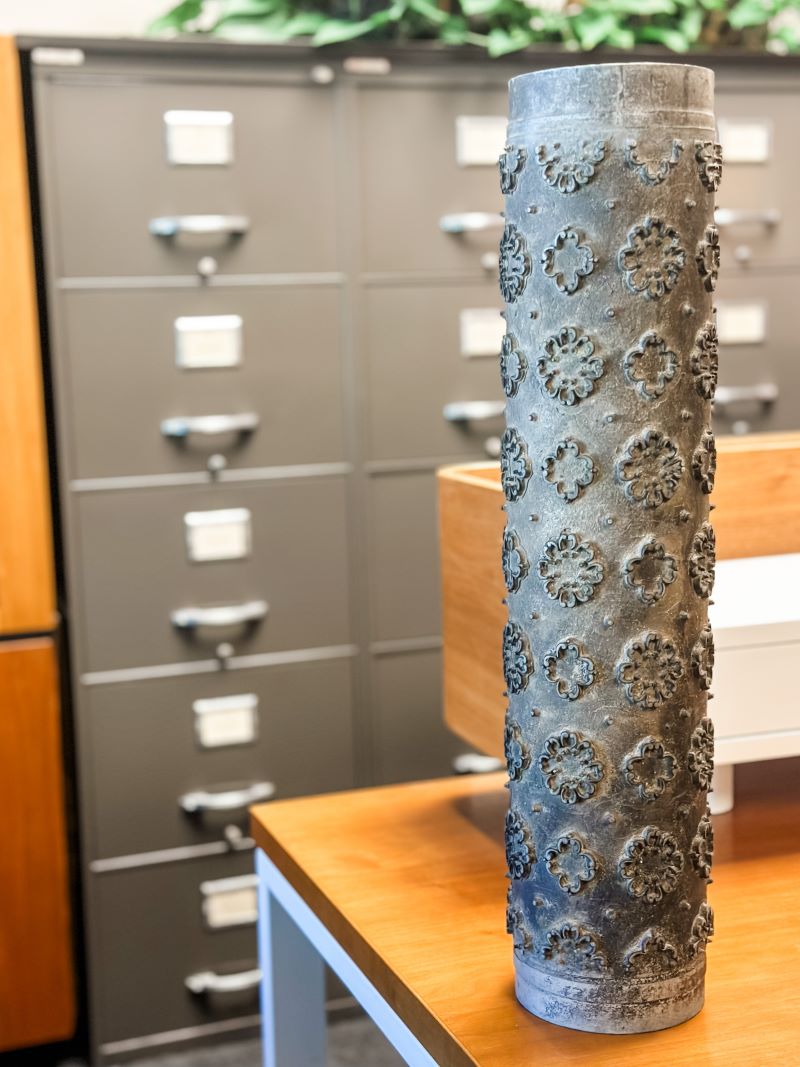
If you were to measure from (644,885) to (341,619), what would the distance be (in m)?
1.68

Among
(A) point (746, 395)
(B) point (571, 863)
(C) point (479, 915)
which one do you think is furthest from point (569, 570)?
(A) point (746, 395)

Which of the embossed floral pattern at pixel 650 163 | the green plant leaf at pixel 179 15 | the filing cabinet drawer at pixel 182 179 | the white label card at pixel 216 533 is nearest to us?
the embossed floral pattern at pixel 650 163

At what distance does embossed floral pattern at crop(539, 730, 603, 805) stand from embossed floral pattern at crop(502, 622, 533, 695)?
1.3 inches

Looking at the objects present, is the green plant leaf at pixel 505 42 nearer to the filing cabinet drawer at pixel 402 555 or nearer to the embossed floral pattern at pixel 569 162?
the filing cabinet drawer at pixel 402 555

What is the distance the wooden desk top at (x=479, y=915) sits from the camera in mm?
649

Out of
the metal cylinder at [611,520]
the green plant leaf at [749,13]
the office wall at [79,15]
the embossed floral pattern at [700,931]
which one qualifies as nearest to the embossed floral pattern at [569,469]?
the metal cylinder at [611,520]

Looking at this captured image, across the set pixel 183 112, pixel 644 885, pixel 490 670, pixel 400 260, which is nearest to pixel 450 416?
pixel 400 260

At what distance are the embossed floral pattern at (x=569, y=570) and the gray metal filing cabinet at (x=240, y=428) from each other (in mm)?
1582

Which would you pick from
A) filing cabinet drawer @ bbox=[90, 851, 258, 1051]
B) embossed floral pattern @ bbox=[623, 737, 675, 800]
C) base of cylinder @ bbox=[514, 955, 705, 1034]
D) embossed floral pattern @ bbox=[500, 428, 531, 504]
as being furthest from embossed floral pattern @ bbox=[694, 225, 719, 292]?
filing cabinet drawer @ bbox=[90, 851, 258, 1051]

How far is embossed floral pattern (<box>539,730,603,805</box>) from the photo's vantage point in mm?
630

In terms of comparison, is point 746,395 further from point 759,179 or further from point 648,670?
point 648,670

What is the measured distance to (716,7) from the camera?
239 centimetres

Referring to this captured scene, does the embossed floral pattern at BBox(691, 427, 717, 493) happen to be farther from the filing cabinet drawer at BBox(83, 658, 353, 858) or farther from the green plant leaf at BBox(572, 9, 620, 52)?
the green plant leaf at BBox(572, 9, 620, 52)

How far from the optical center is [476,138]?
2266 millimetres
